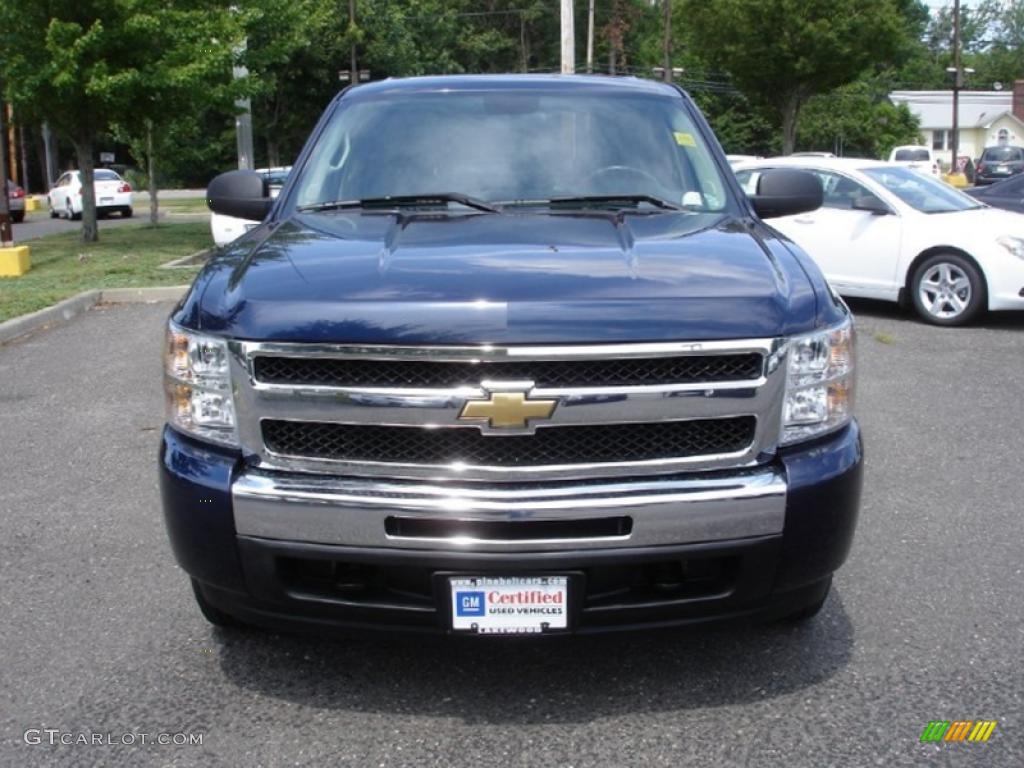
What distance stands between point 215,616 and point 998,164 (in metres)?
40.5

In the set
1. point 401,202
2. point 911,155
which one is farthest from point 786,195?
point 911,155

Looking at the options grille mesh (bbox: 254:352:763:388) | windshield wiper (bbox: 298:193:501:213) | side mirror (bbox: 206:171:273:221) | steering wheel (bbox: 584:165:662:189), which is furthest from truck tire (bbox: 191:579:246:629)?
steering wheel (bbox: 584:165:662:189)

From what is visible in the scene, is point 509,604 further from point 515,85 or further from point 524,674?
point 515,85

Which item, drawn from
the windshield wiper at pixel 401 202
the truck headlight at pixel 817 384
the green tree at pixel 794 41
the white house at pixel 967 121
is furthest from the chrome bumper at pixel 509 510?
the white house at pixel 967 121

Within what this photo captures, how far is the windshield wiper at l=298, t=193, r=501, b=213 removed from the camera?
13.7 ft

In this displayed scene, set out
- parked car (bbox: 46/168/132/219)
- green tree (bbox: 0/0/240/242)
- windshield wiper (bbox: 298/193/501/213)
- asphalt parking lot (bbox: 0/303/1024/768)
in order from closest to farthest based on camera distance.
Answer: asphalt parking lot (bbox: 0/303/1024/768)
windshield wiper (bbox: 298/193/501/213)
green tree (bbox: 0/0/240/242)
parked car (bbox: 46/168/132/219)

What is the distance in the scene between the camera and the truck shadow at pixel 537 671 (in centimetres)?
335

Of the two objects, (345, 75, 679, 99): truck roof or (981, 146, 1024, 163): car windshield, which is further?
(981, 146, 1024, 163): car windshield

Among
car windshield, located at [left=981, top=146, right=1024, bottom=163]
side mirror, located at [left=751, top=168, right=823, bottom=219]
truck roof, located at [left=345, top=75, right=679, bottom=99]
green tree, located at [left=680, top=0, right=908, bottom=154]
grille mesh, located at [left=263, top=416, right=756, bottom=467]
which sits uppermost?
green tree, located at [left=680, top=0, right=908, bottom=154]

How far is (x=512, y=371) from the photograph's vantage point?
3.01 metres

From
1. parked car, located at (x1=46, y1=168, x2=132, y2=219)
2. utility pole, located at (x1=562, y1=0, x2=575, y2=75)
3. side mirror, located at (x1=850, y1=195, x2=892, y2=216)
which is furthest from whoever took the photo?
parked car, located at (x1=46, y1=168, x2=132, y2=219)

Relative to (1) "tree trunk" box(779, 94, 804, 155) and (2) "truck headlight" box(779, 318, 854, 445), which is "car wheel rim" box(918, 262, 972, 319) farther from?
(1) "tree trunk" box(779, 94, 804, 155)

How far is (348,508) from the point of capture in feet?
9.84

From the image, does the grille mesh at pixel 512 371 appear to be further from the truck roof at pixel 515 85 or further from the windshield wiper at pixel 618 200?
the truck roof at pixel 515 85
